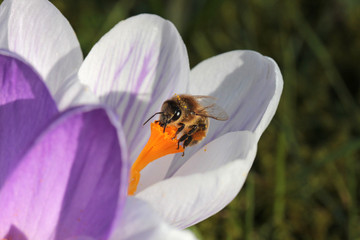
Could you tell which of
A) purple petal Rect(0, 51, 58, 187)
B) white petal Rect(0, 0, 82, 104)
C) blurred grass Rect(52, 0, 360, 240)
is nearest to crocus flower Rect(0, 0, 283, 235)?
white petal Rect(0, 0, 82, 104)

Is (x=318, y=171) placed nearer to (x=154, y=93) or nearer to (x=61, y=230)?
(x=154, y=93)

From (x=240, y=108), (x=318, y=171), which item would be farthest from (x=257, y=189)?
(x=240, y=108)

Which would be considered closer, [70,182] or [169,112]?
[70,182]

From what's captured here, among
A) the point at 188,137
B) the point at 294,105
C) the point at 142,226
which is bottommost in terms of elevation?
the point at 294,105

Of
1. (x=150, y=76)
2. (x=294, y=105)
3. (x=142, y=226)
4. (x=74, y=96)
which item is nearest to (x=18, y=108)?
(x=74, y=96)

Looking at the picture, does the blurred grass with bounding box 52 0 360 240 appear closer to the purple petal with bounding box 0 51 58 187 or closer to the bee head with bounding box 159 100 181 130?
the bee head with bounding box 159 100 181 130

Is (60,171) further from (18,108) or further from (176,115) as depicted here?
(176,115)

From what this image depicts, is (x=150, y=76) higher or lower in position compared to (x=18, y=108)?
lower
